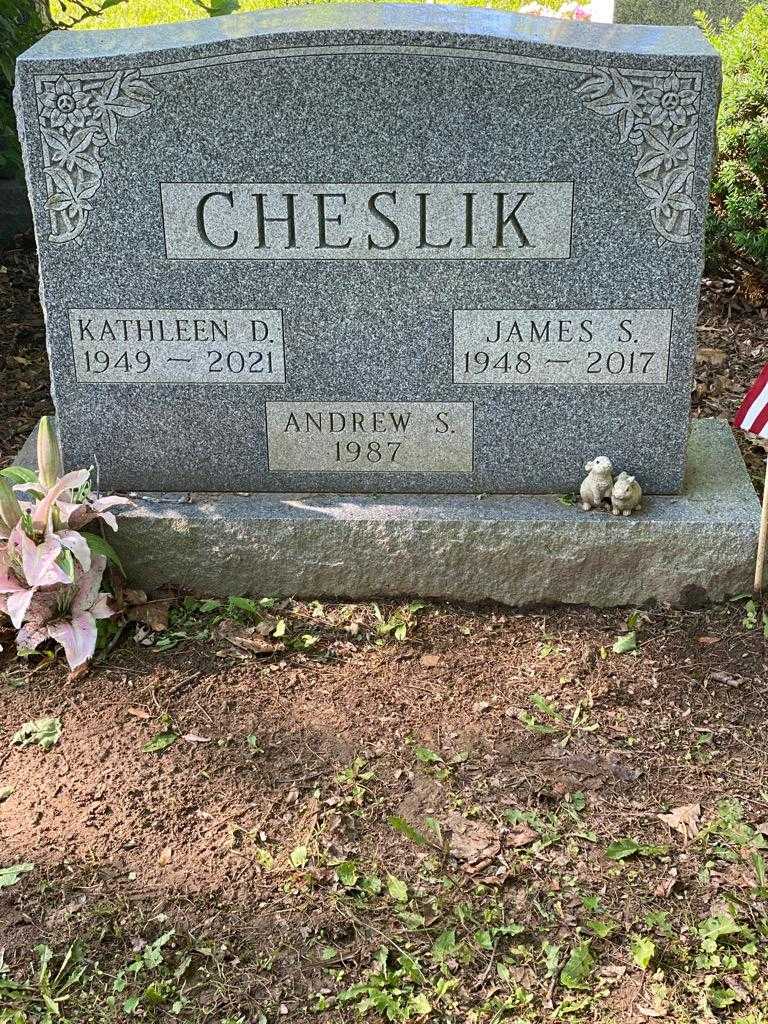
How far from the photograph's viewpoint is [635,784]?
3.00 m

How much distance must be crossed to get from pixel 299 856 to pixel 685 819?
97cm

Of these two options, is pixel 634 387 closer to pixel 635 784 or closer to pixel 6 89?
pixel 635 784

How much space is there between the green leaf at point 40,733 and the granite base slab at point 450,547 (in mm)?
646

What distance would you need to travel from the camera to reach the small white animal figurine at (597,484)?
3.62 m

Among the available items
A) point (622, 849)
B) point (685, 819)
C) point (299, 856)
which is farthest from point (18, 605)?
point (685, 819)

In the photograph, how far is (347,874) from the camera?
274cm

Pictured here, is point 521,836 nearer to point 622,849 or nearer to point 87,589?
point 622,849

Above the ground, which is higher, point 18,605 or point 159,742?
point 18,605

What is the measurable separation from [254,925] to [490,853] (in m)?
0.59

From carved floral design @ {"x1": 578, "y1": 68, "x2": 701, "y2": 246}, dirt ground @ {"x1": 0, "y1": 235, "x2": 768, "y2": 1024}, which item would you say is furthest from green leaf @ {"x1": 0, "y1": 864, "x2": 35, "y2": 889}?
carved floral design @ {"x1": 578, "y1": 68, "x2": 701, "y2": 246}

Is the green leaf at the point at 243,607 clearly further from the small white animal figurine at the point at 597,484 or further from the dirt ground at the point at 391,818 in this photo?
the small white animal figurine at the point at 597,484

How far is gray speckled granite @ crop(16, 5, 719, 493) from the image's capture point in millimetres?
3371

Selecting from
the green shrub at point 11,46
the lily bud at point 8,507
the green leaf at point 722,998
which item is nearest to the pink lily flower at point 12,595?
the lily bud at point 8,507

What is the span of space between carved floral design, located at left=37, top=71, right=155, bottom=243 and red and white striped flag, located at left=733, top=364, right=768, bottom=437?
204 cm
